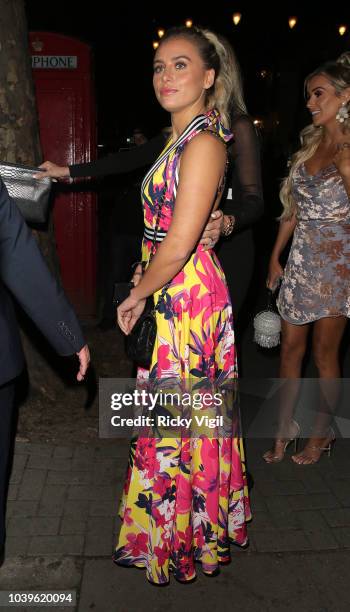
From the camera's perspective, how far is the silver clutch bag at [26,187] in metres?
2.93

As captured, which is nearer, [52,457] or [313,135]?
[313,135]

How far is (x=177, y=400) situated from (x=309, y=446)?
1.61 metres

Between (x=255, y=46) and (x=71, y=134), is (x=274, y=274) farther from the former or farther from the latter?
(x=255, y=46)

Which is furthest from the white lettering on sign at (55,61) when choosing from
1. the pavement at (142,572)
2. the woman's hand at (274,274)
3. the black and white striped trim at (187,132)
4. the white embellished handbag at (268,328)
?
the black and white striped trim at (187,132)

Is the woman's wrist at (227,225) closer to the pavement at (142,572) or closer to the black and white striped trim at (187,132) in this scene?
the black and white striped trim at (187,132)

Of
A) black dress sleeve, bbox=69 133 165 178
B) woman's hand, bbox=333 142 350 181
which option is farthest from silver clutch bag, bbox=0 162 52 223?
woman's hand, bbox=333 142 350 181

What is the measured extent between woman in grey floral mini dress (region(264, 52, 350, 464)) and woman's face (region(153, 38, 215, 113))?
1105 millimetres

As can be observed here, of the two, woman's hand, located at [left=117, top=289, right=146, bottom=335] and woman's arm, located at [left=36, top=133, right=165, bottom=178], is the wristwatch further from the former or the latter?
woman's arm, located at [left=36, top=133, right=165, bottom=178]

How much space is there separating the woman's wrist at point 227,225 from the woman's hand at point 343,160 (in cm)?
81

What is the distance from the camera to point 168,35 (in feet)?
7.28

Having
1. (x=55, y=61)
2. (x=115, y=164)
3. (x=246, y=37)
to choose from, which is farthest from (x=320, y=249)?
(x=246, y=37)

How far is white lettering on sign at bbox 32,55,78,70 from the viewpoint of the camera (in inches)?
210

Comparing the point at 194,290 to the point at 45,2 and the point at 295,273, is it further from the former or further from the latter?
the point at 45,2

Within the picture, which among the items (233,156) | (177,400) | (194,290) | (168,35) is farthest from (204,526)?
(168,35)
